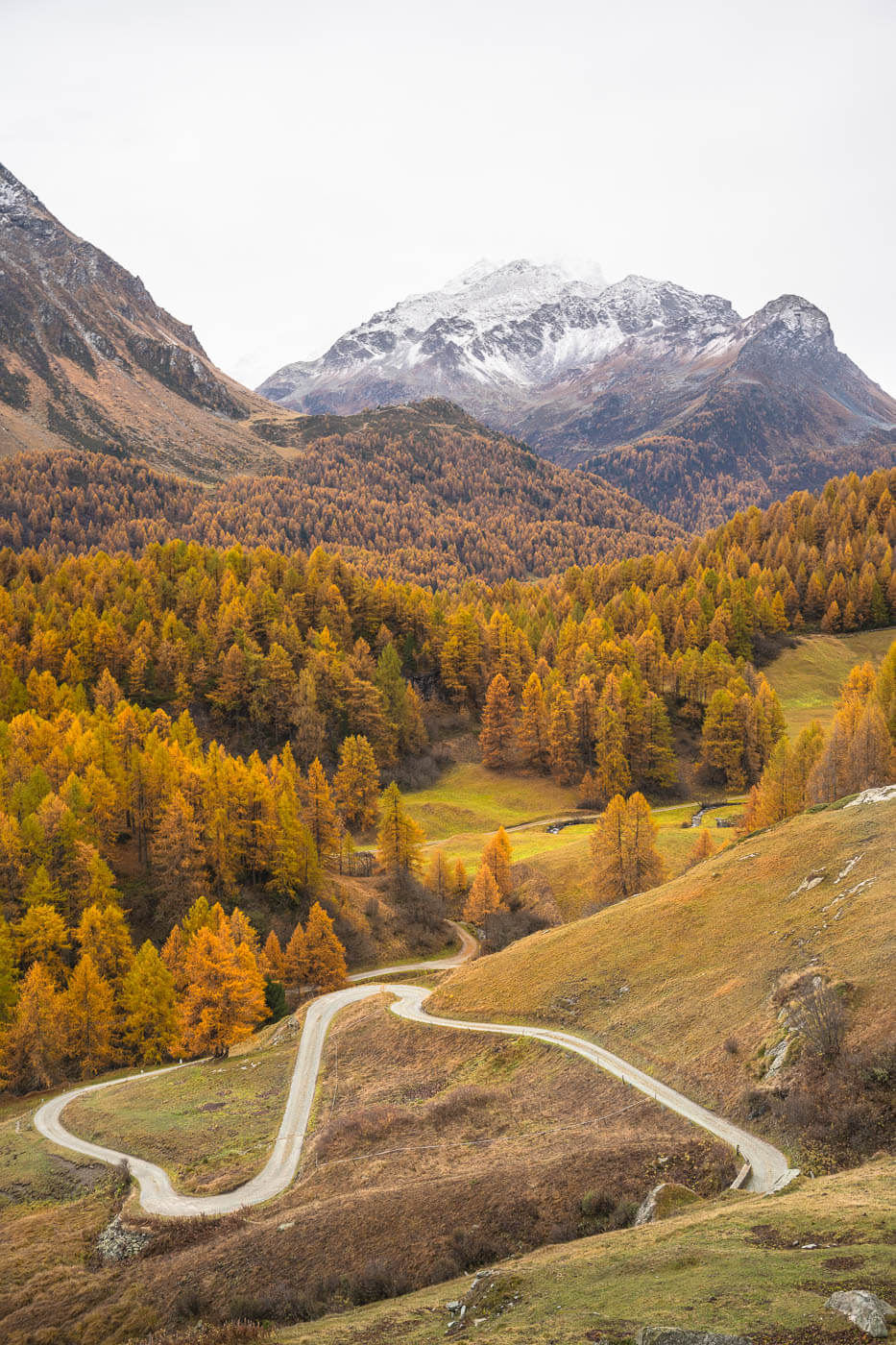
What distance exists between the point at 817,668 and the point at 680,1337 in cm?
14144

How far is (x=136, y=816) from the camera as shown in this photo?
271ft

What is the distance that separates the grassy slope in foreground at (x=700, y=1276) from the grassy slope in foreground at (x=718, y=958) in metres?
9.69

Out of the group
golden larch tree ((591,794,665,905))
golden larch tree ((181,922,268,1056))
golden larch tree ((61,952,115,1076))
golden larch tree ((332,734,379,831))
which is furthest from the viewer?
golden larch tree ((332,734,379,831))

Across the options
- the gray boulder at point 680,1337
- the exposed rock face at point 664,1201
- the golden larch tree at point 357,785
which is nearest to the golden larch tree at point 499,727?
the golden larch tree at point 357,785

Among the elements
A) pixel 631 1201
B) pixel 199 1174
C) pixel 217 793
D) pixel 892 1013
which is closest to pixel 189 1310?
pixel 199 1174

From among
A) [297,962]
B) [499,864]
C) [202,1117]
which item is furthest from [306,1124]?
[499,864]

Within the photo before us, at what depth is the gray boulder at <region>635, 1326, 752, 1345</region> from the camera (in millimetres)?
13023

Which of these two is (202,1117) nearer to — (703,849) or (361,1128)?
(361,1128)

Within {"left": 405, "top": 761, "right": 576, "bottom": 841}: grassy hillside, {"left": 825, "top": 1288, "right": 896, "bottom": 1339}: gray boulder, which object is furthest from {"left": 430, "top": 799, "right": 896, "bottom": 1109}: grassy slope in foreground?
{"left": 405, "top": 761, "right": 576, "bottom": 841}: grassy hillside

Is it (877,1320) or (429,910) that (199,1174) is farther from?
(429,910)

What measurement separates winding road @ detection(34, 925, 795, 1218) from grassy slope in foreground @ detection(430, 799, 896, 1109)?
3.65 feet

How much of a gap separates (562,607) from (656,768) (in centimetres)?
5221

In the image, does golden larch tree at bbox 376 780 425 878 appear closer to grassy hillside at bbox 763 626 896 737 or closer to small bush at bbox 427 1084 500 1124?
small bush at bbox 427 1084 500 1124

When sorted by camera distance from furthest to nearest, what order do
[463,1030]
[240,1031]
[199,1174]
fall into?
[240,1031] → [463,1030] → [199,1174]
